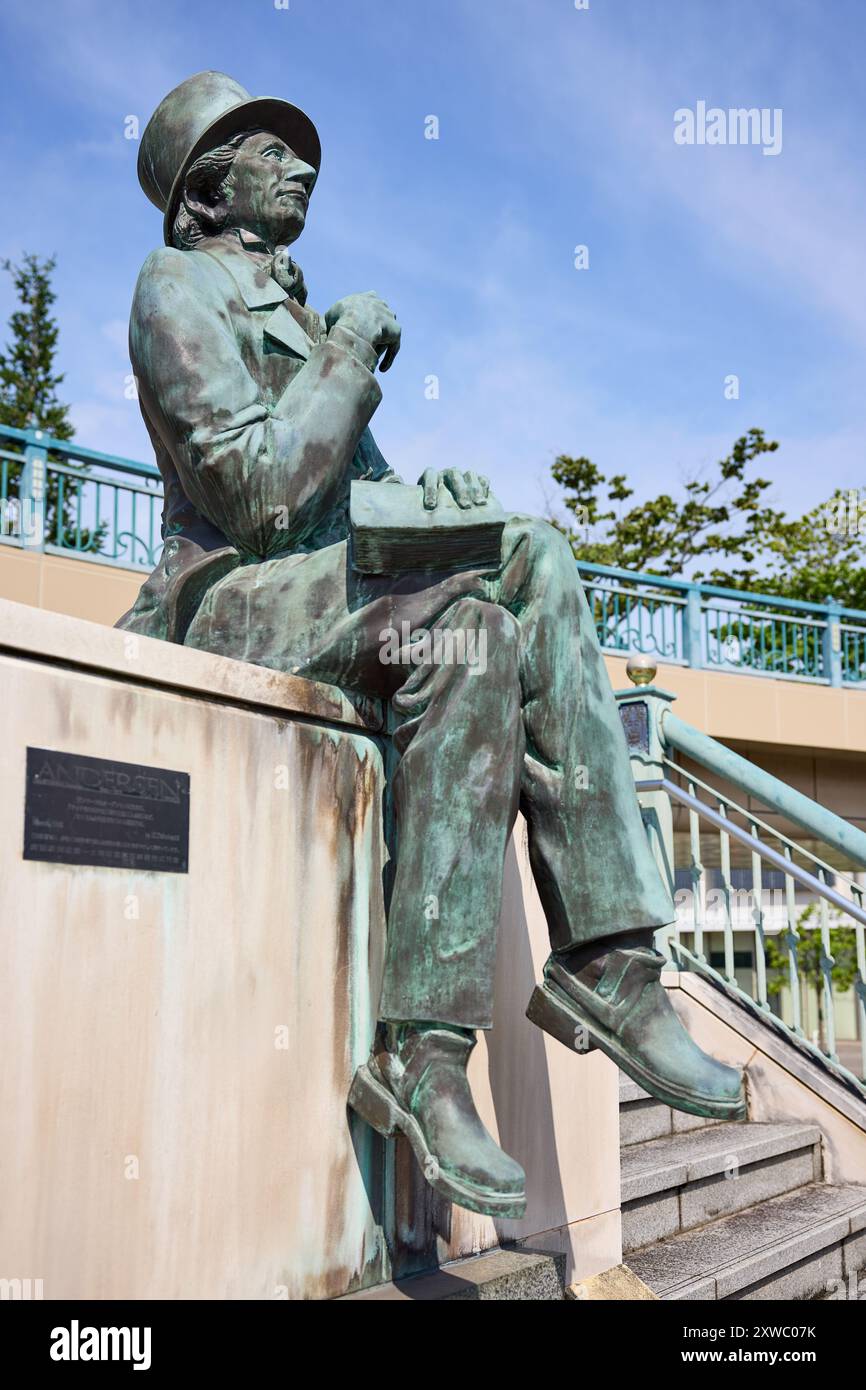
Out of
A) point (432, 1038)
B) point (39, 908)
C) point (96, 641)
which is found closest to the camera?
point (39, 908)

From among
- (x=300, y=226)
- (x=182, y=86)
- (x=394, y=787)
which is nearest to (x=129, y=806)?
(x=394, y=787)

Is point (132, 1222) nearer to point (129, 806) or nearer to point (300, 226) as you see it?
point (129, 806)

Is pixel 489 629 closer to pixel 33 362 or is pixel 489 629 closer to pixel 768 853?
pixel 768 853

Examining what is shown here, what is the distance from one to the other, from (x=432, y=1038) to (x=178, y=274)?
5.01 feet

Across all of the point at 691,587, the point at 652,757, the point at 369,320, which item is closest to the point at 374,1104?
A: the point at 369,320

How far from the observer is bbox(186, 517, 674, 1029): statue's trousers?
6.69 feet

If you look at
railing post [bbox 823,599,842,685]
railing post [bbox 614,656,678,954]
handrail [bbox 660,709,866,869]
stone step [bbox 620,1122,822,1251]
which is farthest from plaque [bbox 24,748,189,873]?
railing post [bbox 823,599,842,685]

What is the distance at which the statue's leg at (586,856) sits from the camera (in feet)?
6.69

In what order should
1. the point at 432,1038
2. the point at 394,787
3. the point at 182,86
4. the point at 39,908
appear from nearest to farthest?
the point at 39,908 → the point at 432,1038 → the point at 394,787 → the point at 182,86

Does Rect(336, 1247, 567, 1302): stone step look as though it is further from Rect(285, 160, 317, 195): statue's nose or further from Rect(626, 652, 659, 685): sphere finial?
Rect(626, 652, 659, 685): sphere finial

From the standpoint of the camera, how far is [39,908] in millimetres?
1682

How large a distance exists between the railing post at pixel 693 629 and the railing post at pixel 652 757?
339 inches

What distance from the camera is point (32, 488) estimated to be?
374 inches

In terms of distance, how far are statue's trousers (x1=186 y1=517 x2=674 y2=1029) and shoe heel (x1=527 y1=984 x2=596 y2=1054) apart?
103 millimetres
